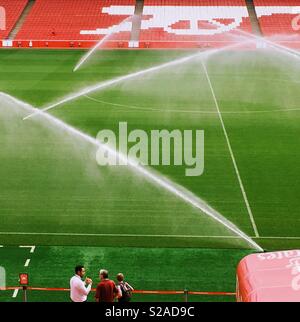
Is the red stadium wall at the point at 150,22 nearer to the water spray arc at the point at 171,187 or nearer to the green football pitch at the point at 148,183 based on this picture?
the green football pitch at the point at 148,183

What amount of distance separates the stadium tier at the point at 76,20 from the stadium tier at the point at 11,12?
0.98m

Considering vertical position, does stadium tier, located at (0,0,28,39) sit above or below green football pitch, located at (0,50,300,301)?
above

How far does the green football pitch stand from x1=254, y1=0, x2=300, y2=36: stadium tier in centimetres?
1468

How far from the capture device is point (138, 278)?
42.5ft

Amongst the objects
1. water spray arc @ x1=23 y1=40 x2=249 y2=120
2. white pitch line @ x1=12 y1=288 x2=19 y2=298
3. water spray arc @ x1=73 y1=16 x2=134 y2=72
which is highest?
water spray arc @ x1=73 y1=16 x2=134 y2=72

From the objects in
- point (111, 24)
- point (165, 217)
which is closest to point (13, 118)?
point (165, 217)

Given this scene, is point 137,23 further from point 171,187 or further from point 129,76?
point 171,187

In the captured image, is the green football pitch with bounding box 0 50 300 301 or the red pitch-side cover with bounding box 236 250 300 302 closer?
the red pitch-side cover with bounding box 236 250 300 302

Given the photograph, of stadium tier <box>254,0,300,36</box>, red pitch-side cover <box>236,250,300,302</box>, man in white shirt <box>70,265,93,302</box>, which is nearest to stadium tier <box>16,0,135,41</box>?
stadium tier <box>254,0,300,36</box>

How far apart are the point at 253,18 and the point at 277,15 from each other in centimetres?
207

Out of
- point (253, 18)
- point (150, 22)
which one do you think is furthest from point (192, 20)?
point (253, 18)

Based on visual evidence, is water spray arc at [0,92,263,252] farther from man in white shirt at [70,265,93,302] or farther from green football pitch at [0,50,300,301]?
man in white shirt at [70,265,93,302]

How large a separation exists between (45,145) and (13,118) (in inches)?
170

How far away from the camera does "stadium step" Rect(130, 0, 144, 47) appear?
4594cm
